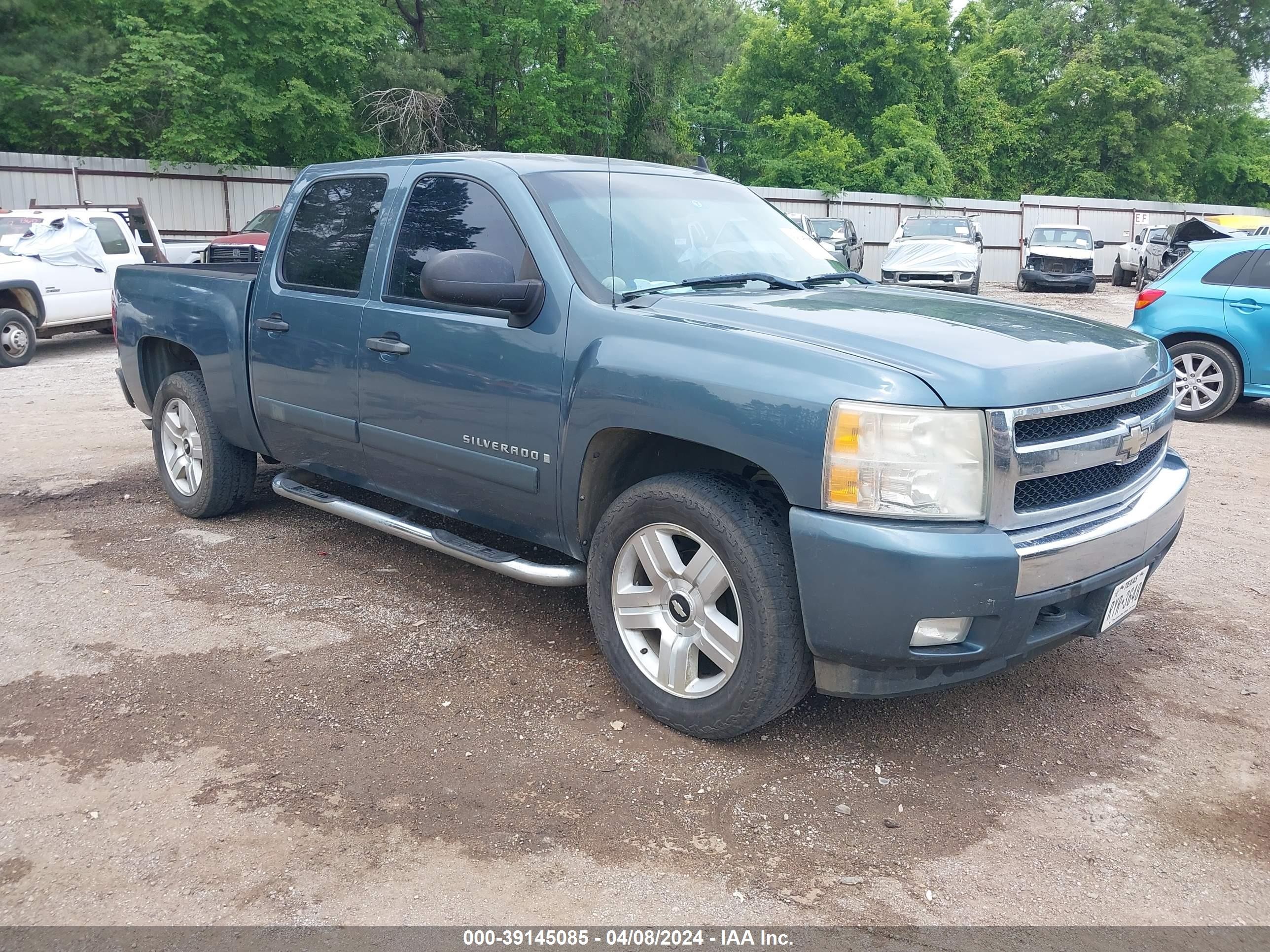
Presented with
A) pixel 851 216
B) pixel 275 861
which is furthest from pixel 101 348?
pixel 851 216

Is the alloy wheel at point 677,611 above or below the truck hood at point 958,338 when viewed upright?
below

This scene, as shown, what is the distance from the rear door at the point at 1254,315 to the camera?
8.95 meters

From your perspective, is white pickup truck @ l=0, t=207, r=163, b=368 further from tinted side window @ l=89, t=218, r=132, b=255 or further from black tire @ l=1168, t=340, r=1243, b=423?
black tire @ l=1168, t=340, r=1243, b=423

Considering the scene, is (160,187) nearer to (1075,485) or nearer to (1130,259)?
(1075,485)

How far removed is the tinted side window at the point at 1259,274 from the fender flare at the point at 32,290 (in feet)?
42.7

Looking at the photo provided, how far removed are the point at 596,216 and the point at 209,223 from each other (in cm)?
2125

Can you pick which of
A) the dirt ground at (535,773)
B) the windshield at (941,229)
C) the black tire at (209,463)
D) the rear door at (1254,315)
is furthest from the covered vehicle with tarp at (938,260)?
the dirt ground at (535,773)

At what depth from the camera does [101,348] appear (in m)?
14.8

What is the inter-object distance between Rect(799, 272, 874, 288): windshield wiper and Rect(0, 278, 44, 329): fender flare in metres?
11.5

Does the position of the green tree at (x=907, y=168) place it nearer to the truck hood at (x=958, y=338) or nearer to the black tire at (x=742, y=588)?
the truck hood at (x=958, y=338)

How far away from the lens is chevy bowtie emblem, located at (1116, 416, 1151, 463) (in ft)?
11.5

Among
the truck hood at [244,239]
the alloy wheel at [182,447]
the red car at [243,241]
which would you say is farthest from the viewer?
the truck hood at [244,239]

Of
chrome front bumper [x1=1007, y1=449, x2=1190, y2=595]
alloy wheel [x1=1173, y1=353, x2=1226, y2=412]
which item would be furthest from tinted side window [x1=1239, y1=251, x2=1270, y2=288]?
chrome front bumper [x1=1007, y1=449, x2=1190, y2=595]

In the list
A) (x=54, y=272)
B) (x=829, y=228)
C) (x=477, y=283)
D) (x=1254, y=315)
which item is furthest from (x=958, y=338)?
(x=829, y=228)
